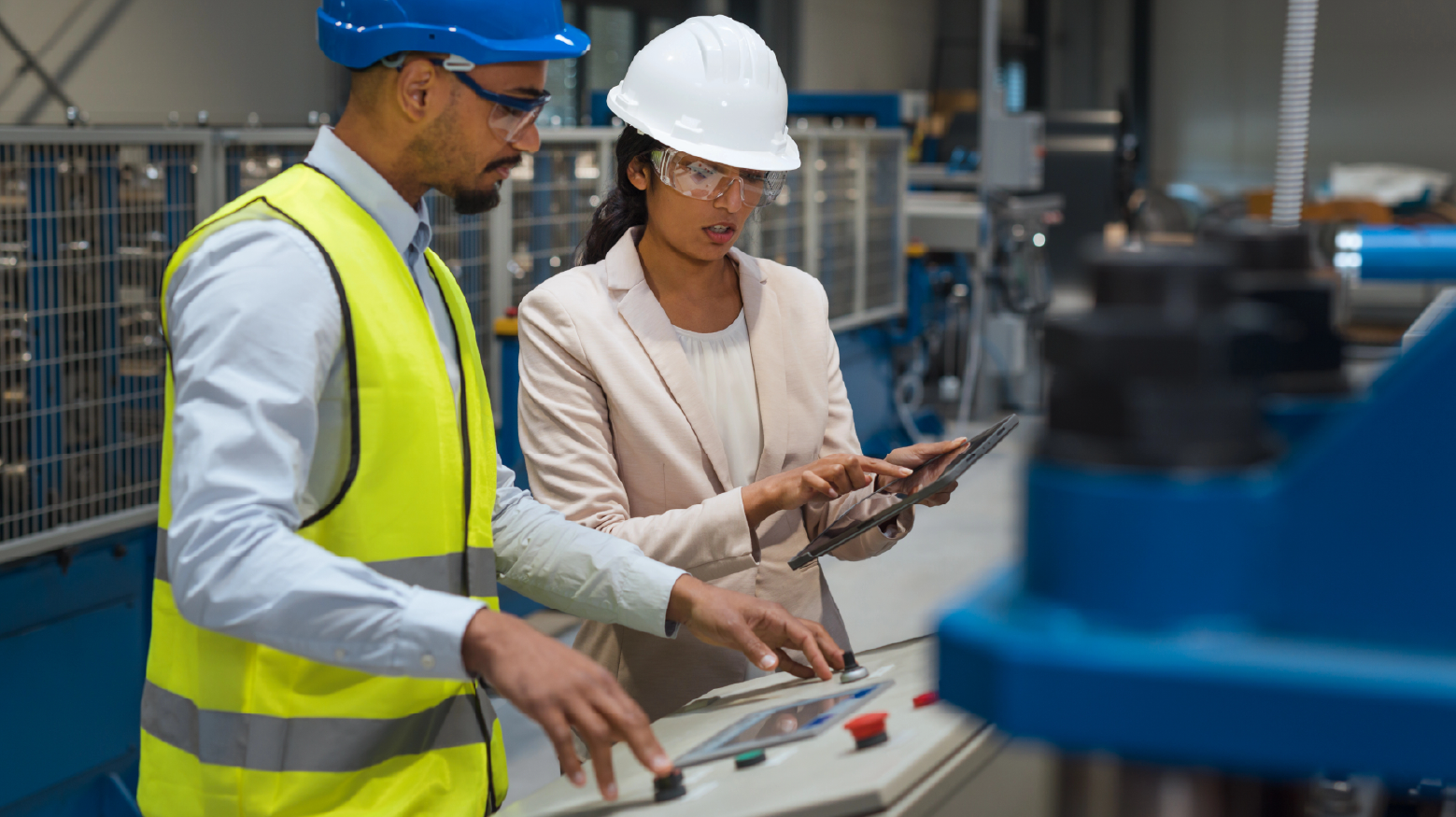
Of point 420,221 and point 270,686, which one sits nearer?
point 270,686

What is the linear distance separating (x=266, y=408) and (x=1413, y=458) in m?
0.81

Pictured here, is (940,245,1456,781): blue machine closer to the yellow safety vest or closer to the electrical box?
the yellow safety vest

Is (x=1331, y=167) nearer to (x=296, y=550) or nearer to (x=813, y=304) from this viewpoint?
(x=813, y=304)

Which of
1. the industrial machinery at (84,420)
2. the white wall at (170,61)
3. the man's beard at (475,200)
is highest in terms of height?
the white wall at (170,61)

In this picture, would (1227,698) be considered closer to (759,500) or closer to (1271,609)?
(1271,609)

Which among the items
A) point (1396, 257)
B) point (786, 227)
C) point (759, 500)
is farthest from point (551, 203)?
point (1396, 257)

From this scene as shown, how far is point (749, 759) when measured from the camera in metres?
1.06

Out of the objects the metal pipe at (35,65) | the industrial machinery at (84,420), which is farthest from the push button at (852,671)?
the metal pipe at (35,65)

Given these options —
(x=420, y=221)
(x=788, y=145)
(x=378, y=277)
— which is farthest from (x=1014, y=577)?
(x=788, y=145)

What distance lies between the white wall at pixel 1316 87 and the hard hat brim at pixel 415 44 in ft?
48.1

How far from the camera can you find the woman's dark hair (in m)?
1.80

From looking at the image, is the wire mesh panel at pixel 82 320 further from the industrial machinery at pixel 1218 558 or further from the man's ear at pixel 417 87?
the industrial machinery at pixel 1218 558

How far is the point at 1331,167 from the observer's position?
14.5m

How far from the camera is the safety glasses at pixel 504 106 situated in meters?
1.19
